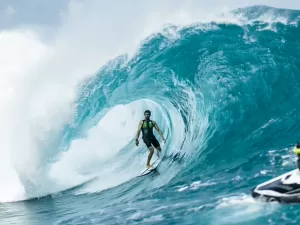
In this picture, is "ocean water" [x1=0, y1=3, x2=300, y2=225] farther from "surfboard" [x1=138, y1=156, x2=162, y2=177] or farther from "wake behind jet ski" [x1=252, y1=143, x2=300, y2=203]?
"wake behind jet ski" [x1=252, y1=143, x2=300, y2=203]

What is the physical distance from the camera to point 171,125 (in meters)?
14.8

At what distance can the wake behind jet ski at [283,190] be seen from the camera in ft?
19.2

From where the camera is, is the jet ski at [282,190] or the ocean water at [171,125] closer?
the jet ski at [282,190]

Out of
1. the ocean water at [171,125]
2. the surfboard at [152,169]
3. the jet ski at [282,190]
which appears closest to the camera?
the jet ski at [282,190]

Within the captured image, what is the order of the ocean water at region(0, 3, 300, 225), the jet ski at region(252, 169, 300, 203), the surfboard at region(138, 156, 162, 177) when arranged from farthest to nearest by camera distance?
1. the surfboard at region(138, 156, 162, 177)
2. the ocean water at region(0, 3, 300, 225)
3. the jet ski at region(252, 169, 300, 203)

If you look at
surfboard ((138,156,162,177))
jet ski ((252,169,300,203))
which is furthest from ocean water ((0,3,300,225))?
jet ski ((252,169,300,203))

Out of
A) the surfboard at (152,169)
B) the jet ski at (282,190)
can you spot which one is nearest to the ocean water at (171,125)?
the surfboard at (152,169)

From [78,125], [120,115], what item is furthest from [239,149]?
[120,115]

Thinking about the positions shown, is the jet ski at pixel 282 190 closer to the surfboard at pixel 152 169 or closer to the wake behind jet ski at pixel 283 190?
the wake behind jet ski at pixel 283 190

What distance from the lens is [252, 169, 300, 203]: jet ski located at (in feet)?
19.2

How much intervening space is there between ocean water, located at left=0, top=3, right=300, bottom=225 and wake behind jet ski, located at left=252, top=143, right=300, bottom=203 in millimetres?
1812

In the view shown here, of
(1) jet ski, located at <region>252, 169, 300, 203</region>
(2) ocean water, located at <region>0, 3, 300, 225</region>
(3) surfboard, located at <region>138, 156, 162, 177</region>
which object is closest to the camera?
(1) jet ski, located at <region>252, 169, 300, 203</region>

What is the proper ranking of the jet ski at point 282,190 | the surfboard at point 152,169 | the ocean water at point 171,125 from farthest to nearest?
1. the surfboard at point 152,169
2. the ocean water at point 171,125
3. the jet ski at point 282,190

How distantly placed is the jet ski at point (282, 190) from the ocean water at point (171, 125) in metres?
1.81
